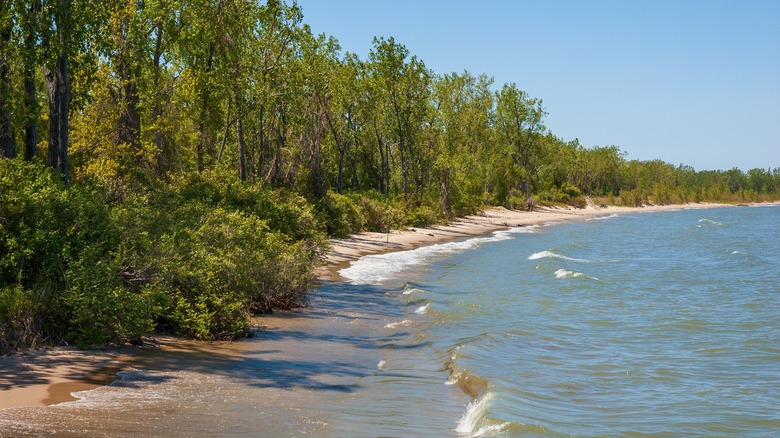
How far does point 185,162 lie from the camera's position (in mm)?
42594

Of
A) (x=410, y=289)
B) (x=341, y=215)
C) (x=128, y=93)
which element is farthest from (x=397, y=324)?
(x=341, y=215)

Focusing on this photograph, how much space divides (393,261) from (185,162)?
49.3ft

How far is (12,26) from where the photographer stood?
1769cm

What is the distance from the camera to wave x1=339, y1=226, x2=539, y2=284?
2782 centimetres

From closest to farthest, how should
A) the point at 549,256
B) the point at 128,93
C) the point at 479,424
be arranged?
the point at 479,424 → the point at 128,93 → the point at 549,256

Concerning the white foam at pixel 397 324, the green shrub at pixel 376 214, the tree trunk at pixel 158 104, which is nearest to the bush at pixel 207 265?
the white foam at pixel 397 324

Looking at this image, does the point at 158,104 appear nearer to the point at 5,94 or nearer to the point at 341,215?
the point at 341,215

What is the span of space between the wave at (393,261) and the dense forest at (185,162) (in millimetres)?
2551

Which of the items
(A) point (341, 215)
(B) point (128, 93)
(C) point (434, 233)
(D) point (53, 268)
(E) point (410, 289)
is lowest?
(E) point (410, 289)

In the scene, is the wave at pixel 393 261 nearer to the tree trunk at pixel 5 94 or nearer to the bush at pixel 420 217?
the bush at pixel 420 217

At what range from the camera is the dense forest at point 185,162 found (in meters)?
13.0

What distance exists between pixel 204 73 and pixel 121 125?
5.29 meters

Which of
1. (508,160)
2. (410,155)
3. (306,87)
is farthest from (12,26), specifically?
(508,160)

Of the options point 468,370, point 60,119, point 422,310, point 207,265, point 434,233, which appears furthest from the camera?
point 434,233
